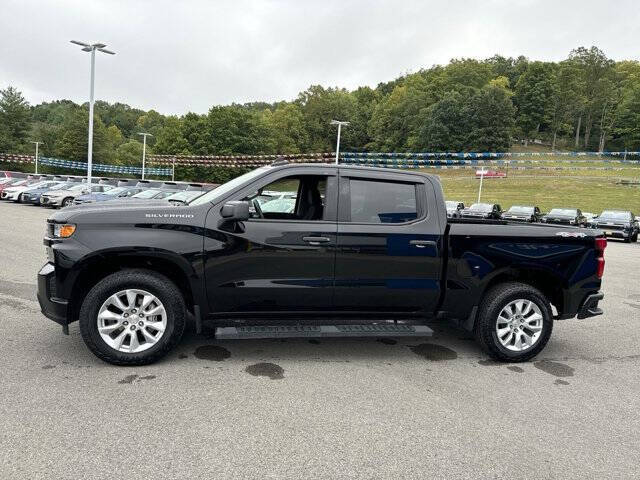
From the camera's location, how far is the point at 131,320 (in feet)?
14.0

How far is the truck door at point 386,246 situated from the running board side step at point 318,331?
188 millimetres

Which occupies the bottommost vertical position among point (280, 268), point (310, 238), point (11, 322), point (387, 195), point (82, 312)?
point (11, 322)

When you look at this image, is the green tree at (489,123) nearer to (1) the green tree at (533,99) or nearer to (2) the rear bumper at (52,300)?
(1) the green tree at (533,99)

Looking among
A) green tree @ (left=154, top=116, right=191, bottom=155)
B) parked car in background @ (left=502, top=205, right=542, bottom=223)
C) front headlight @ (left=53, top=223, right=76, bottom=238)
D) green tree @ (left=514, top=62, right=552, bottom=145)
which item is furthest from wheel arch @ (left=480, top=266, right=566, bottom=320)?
green tree @ (left=514, top=62, right=552, bottom=145)

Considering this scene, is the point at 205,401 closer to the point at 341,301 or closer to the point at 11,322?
the point at 341,301

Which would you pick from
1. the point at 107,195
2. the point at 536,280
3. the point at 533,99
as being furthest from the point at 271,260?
the point at 533,99

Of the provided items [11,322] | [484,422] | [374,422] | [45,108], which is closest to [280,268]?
[374,422]

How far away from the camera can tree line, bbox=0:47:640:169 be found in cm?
8456

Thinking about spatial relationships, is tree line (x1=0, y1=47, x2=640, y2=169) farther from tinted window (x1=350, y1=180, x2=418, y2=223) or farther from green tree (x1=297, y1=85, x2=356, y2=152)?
tinted window (x1=350, y1=180, x2=418, y2=223)

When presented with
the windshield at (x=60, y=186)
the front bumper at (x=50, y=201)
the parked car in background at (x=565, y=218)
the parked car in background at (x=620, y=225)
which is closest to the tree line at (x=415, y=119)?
the windshield at (x=60, y=186)

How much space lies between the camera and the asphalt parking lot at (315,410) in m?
2.94

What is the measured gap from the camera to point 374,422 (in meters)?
3.51

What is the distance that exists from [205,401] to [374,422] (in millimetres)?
1294

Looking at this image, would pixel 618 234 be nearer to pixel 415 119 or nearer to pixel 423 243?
pixel 423 243
